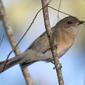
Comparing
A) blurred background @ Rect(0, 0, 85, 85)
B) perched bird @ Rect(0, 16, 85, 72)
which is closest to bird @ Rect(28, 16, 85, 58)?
perched bird @ Rect(0, 16, 85, 72)

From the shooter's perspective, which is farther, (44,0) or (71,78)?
(71,78)

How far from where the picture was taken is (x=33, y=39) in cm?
97

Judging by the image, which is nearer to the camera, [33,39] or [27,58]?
[27,58]

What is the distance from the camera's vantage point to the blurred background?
0.95 meters

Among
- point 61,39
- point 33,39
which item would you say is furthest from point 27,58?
point 33,39

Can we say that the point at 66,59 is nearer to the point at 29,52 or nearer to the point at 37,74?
the point at 37,74

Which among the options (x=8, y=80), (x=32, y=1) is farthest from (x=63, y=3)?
(x=8, y=80)

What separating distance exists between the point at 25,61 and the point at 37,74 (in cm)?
40

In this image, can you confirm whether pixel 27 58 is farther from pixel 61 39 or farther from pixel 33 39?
pixel 33 39

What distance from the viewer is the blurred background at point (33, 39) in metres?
0.95

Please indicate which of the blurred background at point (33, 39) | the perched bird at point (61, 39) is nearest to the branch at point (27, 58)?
the perched bird at point (61, 39)

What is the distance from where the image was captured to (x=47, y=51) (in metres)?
0.67

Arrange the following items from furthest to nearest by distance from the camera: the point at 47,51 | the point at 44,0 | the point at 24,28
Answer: the point at 24,28
the point at 47,51
the point at 44,0

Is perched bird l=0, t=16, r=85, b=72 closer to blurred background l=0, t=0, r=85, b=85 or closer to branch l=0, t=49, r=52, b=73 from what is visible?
branch l=0, t=49, r=52, b=73
